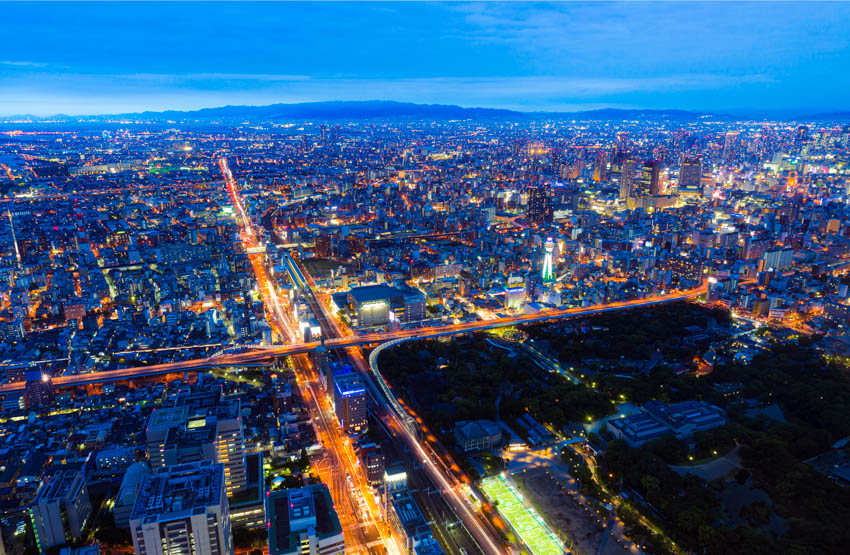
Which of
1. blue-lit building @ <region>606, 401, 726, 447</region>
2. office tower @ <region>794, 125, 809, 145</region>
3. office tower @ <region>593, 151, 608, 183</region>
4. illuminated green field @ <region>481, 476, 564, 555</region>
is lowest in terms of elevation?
illuminated green field @ <region>481, 476, 564, 555</region>

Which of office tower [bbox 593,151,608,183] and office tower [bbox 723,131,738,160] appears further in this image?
office tower [bbox 723,131,738,160]

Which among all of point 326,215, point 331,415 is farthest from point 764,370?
point 326,215

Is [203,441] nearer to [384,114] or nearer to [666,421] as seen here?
[666,421]

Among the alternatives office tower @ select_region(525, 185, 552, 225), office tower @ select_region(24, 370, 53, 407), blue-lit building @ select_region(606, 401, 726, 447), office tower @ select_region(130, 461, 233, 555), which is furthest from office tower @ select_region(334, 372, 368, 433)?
office tower @ select_region(525, 185, 552, 225)

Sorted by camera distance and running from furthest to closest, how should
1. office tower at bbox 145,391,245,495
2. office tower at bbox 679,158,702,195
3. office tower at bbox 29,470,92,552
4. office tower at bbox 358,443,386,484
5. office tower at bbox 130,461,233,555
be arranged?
office tower at bbox 679,158,702,195
office tower at bbox 358,443,386,484
office tower at bbox 145,391,245,495
office tower at bbox 29,470,92,552
office tower at bbox 130,461,233,555

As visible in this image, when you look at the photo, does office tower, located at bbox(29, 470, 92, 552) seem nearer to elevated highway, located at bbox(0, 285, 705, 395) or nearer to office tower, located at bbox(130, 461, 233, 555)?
office tower, located at bbox(130, 461, 233, 555)

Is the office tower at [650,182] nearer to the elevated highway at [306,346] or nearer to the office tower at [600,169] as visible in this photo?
the office tower at [600,169]

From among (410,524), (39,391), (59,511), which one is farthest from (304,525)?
(39,391)
